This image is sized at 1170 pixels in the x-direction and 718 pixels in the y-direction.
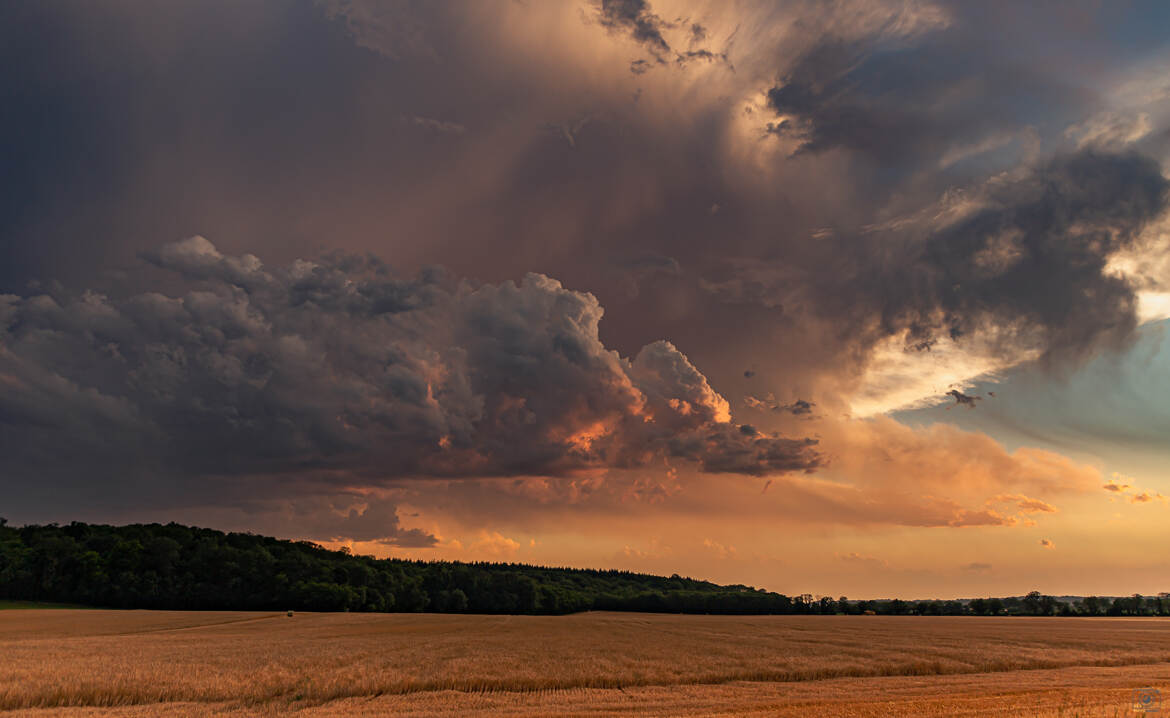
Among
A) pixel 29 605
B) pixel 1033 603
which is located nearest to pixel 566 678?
pixel 29 605

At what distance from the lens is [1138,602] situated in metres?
185

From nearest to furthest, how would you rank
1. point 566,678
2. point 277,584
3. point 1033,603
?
1. point 566,678
2. point 277,584
3. point 1033,603

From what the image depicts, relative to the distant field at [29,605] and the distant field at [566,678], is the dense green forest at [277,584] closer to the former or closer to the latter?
the distant field at [29,605]

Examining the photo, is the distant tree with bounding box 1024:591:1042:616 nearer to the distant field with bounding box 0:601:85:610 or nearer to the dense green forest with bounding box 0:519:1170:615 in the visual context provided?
the dense green forest with bounding box 0:519:1170:615

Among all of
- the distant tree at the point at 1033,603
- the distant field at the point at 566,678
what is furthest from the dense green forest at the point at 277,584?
the distant field at the point at 566,678

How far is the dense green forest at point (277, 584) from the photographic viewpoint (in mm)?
128625

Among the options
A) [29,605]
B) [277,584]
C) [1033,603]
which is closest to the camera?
[29,605]

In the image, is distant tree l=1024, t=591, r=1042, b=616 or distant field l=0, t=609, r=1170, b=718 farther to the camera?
distant tree l=1024, t=591, r=1042, b=616

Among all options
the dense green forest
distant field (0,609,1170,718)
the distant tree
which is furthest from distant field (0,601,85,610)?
the distant tree

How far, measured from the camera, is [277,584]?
138 metres

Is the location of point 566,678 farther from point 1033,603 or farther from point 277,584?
point 1033,603

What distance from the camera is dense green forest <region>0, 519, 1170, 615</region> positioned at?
12862cm

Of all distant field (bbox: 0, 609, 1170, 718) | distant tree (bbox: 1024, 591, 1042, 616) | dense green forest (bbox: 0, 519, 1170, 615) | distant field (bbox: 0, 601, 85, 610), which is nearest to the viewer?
distant field (bbox: 0, 609, 1170, 718)

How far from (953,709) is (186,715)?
27577 mm
